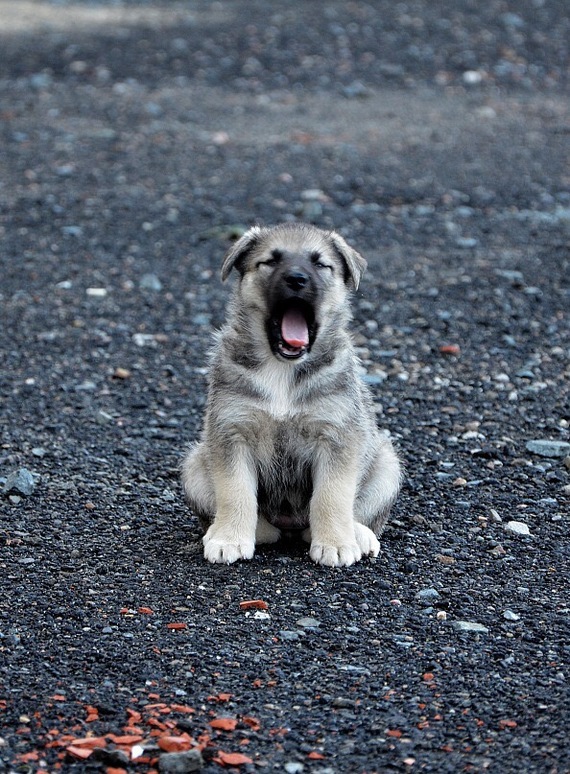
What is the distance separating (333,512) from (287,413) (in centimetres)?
49

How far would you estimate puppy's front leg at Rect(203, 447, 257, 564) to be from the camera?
5590 millimetres

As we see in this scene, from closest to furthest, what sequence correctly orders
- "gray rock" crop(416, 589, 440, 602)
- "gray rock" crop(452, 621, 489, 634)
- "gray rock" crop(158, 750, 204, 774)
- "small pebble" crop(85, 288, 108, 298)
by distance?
"gray rock" crop(158, 750, 204, 774), "gray rock" crop(452, 621, 489, 634), "gray rock" crop(416, 589, 440, 602), "small pebble" crop(85, 288, 108, 298)

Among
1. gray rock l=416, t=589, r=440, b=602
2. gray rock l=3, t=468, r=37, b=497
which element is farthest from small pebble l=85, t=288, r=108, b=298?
gray rock l=416, t=589, r=440, b=602

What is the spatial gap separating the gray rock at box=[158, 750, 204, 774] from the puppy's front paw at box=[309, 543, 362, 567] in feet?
5.49

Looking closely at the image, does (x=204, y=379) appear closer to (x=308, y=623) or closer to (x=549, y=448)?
(x=549, y=448)

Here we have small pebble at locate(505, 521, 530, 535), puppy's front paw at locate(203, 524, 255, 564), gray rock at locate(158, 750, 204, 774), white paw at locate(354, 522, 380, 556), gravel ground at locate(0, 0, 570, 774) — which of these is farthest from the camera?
small pebble at locate(505, 521, 530, 535)

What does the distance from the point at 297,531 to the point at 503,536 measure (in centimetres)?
101

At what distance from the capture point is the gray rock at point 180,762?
13.2ft

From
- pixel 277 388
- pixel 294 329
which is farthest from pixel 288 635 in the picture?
pixel 294 329

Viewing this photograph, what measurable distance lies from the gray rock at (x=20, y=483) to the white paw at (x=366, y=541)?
180 cm

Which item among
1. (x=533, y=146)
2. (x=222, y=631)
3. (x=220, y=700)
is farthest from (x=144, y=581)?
(x=533, y=146)

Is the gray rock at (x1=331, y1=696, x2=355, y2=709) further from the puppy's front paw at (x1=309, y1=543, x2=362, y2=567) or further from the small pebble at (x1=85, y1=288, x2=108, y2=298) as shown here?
the small pebble at (x1=85, y1=288, x2=108, y2=298)

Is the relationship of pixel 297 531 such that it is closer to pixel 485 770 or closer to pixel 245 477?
pixel 245 477

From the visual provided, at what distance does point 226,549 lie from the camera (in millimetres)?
5566
